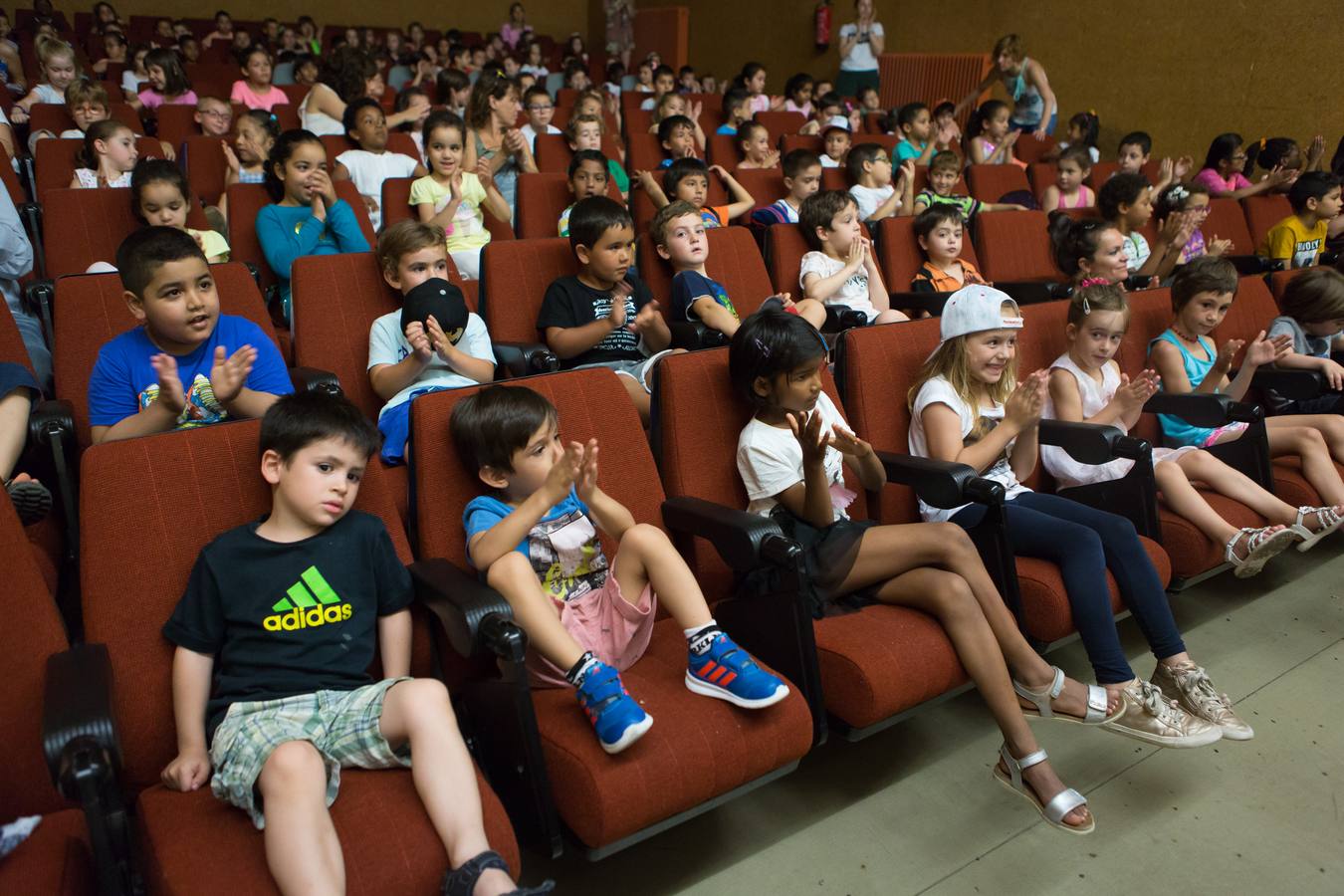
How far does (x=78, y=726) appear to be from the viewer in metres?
1.12

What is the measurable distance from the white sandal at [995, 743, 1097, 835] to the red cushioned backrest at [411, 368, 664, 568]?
2.61 ft

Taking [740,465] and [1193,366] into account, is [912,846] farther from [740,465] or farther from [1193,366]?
[1193,366]

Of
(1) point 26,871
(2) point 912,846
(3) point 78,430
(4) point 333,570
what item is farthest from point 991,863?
(3) point 78,430

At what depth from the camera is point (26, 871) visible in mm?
1112

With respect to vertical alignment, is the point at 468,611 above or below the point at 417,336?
below

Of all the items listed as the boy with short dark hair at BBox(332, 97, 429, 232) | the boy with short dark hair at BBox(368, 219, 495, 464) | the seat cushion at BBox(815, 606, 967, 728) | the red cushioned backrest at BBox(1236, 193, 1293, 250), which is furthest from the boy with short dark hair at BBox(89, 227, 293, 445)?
the red cushioned backrest at BBox(1236, 193, 1293, 250)

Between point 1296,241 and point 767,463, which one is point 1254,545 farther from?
point 1296,241

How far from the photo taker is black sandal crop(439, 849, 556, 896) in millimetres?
1146

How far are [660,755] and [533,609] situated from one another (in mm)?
318

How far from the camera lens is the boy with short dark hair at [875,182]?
4.49 m

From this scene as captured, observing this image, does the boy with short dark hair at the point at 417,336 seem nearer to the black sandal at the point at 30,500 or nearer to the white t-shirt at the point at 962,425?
the black sandal at the point at 30,500

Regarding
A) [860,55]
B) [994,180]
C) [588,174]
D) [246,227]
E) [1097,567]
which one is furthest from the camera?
[860,55]

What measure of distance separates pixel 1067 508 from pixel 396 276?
172 cm

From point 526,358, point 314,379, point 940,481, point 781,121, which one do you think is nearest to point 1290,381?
point 940,481
